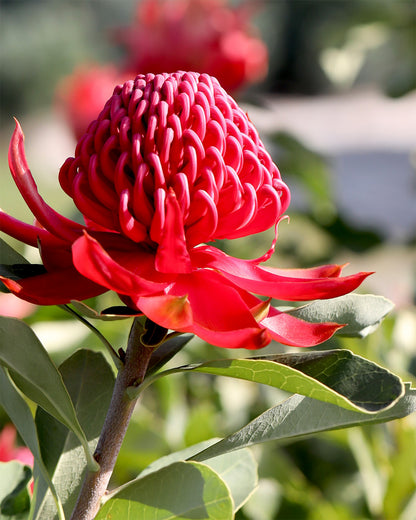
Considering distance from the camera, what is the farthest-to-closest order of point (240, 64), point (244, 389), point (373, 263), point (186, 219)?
point (373, 263) → point (240, 64) → point (244, 389) → point (186, 219)

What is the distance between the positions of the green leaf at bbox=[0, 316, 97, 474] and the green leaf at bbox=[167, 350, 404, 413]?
107mm

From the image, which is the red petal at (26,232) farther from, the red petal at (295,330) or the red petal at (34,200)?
the red petal at (295,330)

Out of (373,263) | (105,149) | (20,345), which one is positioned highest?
(105,149)

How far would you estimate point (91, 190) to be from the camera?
687 mm

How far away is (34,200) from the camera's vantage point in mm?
679

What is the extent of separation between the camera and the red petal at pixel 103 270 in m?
0.57

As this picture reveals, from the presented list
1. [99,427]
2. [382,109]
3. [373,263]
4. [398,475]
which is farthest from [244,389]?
[382,109]

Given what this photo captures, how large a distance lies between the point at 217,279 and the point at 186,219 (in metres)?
0.06

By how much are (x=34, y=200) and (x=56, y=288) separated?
0.29ft

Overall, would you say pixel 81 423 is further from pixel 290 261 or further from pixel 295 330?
pixel 290 261

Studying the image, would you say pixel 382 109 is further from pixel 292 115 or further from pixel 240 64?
pixel 240 64

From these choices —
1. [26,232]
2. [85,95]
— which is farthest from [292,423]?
[85,95]

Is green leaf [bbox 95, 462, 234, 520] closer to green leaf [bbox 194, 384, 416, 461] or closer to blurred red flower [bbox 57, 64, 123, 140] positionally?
green leaf [bbox 194, 384, 416, 461]

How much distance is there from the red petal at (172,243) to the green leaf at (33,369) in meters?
0.13
